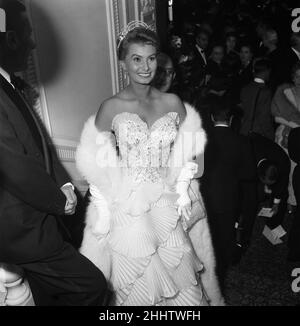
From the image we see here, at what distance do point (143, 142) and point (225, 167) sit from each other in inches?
29.6

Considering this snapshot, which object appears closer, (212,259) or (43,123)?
(212,259)

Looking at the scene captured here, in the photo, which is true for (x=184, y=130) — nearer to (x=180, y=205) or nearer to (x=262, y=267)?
(x=180, y=205)

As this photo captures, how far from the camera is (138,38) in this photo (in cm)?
178

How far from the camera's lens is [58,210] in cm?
145

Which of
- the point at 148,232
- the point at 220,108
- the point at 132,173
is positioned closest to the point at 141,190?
the point at 132,173

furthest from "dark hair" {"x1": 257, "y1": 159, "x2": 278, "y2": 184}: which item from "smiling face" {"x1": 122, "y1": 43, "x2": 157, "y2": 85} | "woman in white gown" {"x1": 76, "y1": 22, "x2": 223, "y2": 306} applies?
"smiling face" {"x1": 122, "y1": 43, "x2": 157, "y2": 85}

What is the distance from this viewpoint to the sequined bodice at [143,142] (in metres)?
1.81

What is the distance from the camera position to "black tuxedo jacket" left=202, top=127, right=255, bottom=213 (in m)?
2.30

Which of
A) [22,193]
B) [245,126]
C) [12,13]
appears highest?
[12,13]

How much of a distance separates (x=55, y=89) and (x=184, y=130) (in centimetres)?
139

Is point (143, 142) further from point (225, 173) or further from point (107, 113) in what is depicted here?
point (225, 173)

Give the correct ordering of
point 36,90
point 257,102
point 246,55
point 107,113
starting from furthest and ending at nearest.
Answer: point 246,55, point 257,102, point 36,90, point 107,113

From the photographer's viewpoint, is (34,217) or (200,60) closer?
(34,217)
